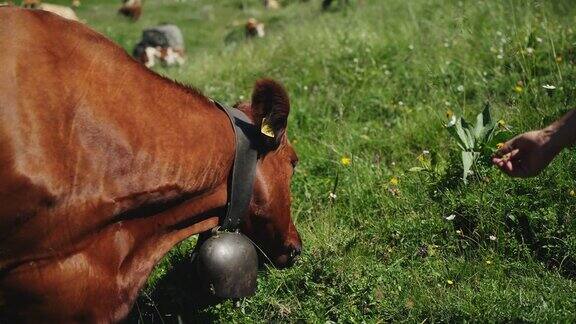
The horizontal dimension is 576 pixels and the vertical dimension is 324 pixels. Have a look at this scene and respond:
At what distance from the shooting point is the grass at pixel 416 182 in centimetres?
374

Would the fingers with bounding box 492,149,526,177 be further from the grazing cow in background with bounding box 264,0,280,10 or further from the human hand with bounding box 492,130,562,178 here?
the grazing cow in background with bounding box 264,0,280,10

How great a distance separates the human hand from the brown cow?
1023mm

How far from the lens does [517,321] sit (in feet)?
11.0

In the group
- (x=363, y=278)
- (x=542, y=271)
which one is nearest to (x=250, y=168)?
(x=363, y=278)

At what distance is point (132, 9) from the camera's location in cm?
1549

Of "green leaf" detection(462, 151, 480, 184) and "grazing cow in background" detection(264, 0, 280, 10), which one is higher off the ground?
"green leaf" detection(462, 151, 480, 184)

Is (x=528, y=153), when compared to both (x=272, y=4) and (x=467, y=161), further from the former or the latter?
(x=272, y=4)

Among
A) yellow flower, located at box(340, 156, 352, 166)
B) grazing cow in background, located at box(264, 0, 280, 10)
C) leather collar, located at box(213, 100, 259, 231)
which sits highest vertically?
leather collar, located at box(213, 100, 259, 231)

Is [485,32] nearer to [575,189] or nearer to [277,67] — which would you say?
[277,67]

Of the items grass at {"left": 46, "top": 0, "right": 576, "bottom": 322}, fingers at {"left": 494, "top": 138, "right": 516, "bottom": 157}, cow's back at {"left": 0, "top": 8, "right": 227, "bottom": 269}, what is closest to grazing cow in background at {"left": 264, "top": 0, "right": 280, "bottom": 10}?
grass at {"left": 46, "top": 0, "right": 576, "bottom": 322}

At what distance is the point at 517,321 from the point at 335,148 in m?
2.24

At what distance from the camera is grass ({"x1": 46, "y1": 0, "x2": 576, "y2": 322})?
147 inches

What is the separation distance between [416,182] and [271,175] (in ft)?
4.96

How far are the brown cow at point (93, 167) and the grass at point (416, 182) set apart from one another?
0.91 meters
